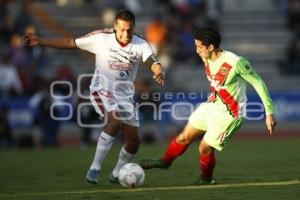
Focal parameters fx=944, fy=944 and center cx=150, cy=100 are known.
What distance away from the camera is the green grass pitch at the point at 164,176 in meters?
11.5

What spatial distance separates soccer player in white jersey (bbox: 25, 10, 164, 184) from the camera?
41.3 ft

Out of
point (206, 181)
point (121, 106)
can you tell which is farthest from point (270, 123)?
point (121, 106)

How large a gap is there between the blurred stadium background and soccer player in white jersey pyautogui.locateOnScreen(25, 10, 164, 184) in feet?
29.4

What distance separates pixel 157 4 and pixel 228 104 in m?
19.6

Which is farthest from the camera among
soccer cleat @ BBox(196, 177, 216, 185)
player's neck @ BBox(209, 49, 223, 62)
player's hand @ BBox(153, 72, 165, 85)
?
soccer cleat @ BBox(196, 177, 216, 185)

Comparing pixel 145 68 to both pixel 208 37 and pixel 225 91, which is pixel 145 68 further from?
pixel 208 37

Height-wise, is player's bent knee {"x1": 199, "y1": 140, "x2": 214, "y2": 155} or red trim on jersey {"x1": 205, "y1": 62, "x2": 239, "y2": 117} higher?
red trim on jersey {"x1": 205, "y1": 62, "x2": 239, "y2": 117}

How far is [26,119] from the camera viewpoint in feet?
80.3

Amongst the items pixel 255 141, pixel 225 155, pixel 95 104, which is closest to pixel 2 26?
pixel 255 141

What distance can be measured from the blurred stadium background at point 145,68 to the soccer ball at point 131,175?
9.58 m

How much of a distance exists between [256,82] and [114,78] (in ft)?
6.59

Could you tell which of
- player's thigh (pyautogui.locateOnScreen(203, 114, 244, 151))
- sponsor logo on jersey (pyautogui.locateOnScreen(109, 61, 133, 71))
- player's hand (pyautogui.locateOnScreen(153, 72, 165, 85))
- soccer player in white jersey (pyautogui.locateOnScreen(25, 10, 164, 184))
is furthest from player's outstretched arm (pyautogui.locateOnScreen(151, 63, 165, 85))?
player's thigh (pyautogui.locateOnScreen(203, 114, 244, 151))

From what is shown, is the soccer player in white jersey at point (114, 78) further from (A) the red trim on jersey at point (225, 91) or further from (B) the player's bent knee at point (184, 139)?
(A) the red trim on jersey at point (225, 91)

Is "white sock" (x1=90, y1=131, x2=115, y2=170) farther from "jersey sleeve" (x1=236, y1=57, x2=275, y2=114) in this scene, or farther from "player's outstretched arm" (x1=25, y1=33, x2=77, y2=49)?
→ "jersey sleeve" (x1=236, y1=57, x2=275, y2=114)
